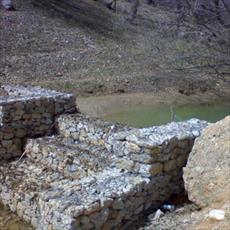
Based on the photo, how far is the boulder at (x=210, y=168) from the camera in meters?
6.25

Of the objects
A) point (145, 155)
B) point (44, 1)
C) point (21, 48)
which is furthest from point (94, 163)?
point (44, 1)

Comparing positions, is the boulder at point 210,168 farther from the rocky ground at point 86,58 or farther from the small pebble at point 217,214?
the rocky ground at point 86,58

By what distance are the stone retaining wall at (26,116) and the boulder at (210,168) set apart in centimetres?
403

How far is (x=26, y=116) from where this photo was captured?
10.0 meters

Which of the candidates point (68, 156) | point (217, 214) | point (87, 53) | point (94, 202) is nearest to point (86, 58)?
point (87, 53)

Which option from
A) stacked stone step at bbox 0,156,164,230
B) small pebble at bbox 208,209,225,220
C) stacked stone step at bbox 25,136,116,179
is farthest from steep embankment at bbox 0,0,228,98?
small pebble at bbox 208,209,225,220

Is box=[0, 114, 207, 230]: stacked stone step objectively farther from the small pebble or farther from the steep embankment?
the steep embankment

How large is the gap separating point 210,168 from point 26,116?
4.60 metres

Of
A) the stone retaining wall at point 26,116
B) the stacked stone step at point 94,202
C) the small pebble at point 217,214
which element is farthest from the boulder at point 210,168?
the stone retaining wall at point 26,116

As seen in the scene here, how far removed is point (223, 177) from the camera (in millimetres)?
6234

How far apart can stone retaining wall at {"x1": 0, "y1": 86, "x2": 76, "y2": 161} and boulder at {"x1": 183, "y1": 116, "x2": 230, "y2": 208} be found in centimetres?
403

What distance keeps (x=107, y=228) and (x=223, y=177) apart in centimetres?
152

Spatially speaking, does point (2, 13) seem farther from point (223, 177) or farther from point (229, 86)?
point (223, 177)

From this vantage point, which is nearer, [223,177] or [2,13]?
[223,177]
